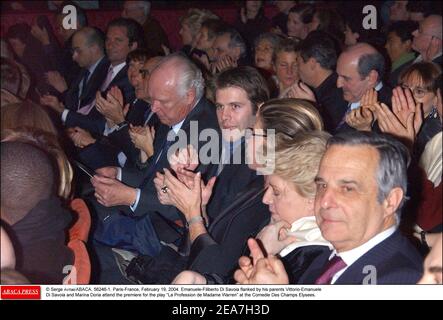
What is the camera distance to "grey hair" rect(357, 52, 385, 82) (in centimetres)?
262

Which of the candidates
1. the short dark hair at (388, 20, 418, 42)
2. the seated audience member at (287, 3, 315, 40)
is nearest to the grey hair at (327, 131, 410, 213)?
the short dark hair at (388, 20, 418, 42)

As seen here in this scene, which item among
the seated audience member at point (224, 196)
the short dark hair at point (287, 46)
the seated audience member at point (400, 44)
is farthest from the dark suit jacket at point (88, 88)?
the seated audience member at point (400, 44)

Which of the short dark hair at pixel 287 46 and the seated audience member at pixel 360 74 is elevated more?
the short dark hair at pixel 287 46

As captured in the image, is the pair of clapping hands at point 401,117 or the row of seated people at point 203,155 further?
the pair of clapping hands at point 401,117

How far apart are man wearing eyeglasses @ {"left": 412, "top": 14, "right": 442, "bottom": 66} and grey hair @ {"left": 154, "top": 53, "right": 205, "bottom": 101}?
132 cm

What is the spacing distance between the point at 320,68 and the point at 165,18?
6.88 feet

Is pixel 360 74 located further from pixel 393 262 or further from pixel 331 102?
pixel 393 262

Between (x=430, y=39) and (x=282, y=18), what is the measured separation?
139cm

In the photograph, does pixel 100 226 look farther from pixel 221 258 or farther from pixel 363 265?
pixel 363 265

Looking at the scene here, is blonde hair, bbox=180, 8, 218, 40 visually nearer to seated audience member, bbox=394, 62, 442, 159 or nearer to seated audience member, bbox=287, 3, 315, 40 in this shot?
seated audience member, bbox=287, 3, 315, 40

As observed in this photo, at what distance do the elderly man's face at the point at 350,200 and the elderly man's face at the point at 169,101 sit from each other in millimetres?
995

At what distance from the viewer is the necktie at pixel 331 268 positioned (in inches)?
54.1

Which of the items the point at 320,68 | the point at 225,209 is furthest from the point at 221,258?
the point at 320,68

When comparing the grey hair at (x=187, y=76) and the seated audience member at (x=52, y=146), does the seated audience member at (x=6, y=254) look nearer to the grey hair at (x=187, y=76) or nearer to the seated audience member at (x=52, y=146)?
the seated audience member at (x=52, y=146)
